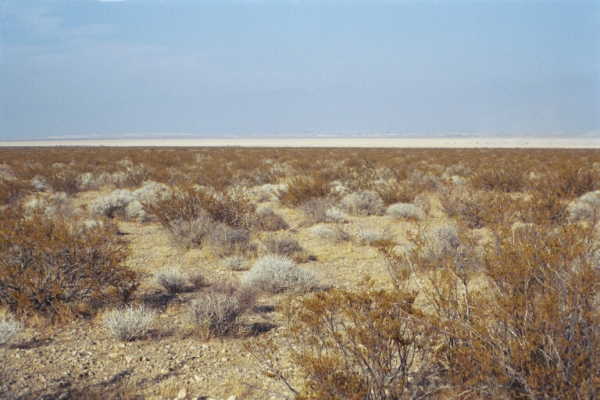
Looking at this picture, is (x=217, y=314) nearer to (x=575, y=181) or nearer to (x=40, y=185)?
(x=575, y=181)

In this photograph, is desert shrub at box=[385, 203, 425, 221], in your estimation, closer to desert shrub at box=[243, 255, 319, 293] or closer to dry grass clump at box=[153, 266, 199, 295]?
desert shrub at box=[243, 255, 319, 293]

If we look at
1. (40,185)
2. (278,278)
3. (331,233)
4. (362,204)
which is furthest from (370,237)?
(40,185)

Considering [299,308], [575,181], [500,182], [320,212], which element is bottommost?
[299,308]

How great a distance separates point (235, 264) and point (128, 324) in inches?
90.9

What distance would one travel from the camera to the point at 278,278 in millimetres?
Result: 5031

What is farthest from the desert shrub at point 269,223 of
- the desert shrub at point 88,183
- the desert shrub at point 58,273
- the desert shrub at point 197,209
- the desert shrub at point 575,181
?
the desert shrub at point 88,183

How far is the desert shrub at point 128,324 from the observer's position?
12.2ft

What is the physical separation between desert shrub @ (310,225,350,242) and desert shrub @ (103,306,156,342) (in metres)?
4.13

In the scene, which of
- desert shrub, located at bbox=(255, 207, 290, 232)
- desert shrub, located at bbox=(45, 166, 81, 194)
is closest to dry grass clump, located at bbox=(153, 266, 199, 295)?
desert shrub, located at bbox=(255, 207, 290, 232)

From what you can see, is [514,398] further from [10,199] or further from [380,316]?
[10,199]

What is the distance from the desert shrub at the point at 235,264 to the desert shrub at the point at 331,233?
1986 mm

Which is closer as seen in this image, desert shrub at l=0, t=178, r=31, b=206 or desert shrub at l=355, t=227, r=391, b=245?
desert shrub at l=355, t=227, r=391, b=245

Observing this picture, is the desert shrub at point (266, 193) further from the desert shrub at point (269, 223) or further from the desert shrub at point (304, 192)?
the desert shrub at point (269, 223)

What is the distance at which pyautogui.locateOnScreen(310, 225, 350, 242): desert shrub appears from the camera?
7473mm
